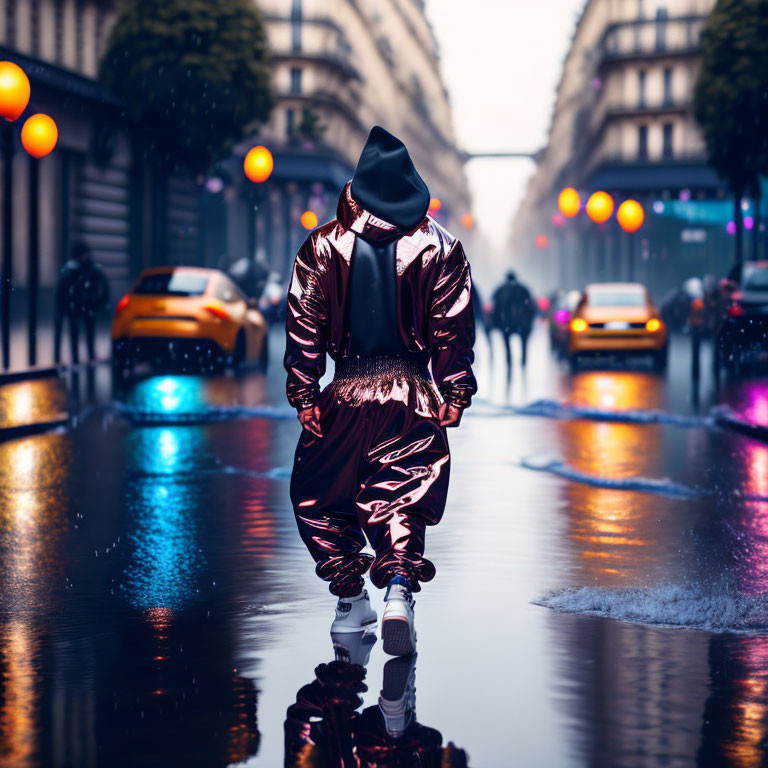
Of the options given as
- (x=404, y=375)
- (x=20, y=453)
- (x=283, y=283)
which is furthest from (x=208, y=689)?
(x=283, y=283)

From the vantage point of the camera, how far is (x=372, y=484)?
5566mm

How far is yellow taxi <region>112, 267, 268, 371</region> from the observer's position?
21.2m

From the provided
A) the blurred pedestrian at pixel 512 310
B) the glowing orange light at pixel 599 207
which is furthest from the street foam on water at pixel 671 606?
the glowing orange light at pixel 599 207

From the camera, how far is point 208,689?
494 cm

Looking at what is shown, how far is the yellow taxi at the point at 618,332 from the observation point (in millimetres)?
25594

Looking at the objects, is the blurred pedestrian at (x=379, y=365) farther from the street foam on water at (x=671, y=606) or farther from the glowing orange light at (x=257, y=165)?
the glowing orange light at (x=257, y=165)

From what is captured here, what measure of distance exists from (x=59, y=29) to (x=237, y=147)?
1010 inches

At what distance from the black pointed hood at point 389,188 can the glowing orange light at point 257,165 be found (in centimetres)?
2435

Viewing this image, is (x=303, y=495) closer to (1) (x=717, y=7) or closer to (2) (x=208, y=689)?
(2) (x=208, y=689)

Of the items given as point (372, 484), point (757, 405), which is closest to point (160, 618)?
point (372, 484)

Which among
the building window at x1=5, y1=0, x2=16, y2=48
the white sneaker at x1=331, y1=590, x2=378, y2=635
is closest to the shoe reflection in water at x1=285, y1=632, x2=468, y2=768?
the white sneaker at x1=331, y1=590, x2=378, y2=635

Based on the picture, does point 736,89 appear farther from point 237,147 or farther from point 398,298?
point 237,147

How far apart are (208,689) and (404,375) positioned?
132 centimetres

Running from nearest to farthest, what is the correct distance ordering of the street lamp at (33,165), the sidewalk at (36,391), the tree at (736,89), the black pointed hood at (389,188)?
the black pointed hood at (389,188)
the sidewalk at (36,391)
the street lamp at (33,165)
the tree at (736,89)
